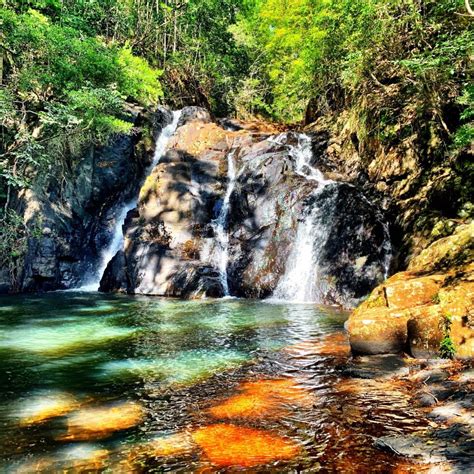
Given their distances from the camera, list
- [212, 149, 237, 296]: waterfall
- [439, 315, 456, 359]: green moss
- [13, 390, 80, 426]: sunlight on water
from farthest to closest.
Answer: [212, 149, 237, 296]: waterfall
[439, 315, 456, 359]: green moss
[13, 390, 80, 426]: sunlight on water

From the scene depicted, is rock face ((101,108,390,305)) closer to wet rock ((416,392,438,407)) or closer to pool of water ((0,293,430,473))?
pool of water ((0,293,430,473))

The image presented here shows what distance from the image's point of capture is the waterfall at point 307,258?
14.6 m

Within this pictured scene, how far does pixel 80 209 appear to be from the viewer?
20641mm

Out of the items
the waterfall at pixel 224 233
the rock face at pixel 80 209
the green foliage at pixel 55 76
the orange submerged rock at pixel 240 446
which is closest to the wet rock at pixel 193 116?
the rock face at pixel 80 209

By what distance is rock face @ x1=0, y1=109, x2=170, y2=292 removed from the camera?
18.8m

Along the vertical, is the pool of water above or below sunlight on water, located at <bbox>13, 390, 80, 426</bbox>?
above

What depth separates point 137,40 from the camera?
2972 cm

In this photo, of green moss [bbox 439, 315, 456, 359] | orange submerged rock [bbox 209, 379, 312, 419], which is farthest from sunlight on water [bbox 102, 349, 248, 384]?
green moss [bbox 439, 315, 456, 359]

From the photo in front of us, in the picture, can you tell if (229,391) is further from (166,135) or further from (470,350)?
(166,135)

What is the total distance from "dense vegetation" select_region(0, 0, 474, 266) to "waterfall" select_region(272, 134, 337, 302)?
3240mm

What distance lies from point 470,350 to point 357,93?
41.7 feet

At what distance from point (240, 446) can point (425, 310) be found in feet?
12.4

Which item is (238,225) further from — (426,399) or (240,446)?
(240,446)

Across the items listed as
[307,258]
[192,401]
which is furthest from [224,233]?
[192,401]
